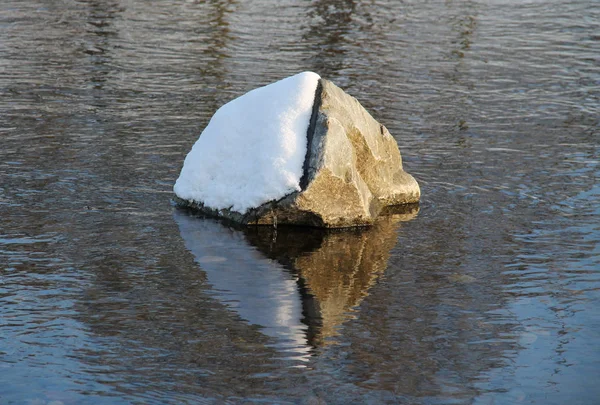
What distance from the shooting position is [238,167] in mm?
9383

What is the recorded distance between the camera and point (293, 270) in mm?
8242

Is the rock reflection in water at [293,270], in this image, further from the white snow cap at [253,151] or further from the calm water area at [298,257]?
the white snow cap at [253,151]

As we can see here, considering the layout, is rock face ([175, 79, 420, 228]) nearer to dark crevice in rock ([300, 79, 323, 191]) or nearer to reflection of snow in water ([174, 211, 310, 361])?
dark crevice in rock ([300, 79, 323, 191])

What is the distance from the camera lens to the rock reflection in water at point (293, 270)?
278 inches

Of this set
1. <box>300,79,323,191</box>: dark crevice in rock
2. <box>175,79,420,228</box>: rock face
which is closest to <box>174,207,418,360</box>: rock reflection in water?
<box>175,79,420,228</box>: rock face

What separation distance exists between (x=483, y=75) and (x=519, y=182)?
655 centimetres

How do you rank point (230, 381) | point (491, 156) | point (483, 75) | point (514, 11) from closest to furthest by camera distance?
1. point (230, 381)
2. point (491, 156)
3. point (483, 75)
4. point (514, 11)

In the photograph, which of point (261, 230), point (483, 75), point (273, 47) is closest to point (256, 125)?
point (261, 230)

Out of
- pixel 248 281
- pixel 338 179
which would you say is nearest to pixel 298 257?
pixel 248 281

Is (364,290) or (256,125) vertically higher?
(256,125)

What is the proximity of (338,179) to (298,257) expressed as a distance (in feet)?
3.26

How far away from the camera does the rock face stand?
8992 millimetres

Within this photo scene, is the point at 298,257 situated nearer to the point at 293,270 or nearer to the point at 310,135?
the point at 293,270

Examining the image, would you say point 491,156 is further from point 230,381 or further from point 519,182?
point 230,381
